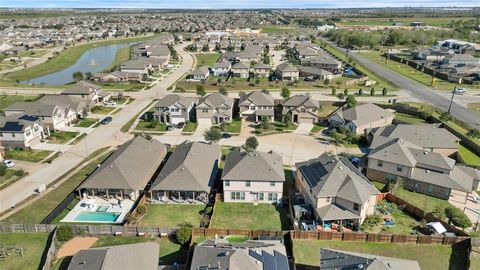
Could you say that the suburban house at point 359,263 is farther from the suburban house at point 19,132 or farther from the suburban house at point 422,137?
the suburban house at point 19,132

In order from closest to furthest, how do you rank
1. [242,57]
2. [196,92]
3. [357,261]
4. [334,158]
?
[357,261] < [334,158] < [196,92] < [242,57]

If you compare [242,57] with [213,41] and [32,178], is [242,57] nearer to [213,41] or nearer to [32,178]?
[213,41]

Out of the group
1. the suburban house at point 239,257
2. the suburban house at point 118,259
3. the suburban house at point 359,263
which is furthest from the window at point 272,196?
the suburban house at point 118,259

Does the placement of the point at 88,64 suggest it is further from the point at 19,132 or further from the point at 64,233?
the point at 64,233

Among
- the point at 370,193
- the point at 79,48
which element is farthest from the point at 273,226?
the point at 79,48

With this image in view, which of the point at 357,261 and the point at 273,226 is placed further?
the point at 273,226

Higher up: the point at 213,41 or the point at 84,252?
the point at 213,41
